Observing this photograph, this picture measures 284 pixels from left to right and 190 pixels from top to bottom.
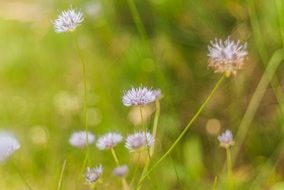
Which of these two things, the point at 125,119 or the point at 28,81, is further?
the point at 28,81

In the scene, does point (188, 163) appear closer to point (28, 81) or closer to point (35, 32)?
point (28, 81)

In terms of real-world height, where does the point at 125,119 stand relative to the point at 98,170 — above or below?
above

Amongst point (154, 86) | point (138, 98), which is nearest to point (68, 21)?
point (138, 98)

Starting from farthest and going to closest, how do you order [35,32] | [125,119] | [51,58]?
[35,32], [51,58], [125,119]

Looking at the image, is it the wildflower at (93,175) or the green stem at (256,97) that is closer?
the wildflower at (93,175)

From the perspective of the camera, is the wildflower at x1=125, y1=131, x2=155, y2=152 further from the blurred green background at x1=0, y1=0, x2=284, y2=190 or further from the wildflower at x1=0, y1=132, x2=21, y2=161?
the blurred green background at x1=0, y1=0, x2=284, y2=190

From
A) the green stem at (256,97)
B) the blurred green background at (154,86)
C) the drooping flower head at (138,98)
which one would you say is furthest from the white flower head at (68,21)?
the green stem at (256,97)

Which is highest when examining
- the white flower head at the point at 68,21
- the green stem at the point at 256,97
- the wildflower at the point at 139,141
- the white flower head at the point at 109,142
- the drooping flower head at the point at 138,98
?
the green stem at the point at 256,97

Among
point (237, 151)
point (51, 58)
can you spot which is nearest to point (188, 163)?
point (237, 151)

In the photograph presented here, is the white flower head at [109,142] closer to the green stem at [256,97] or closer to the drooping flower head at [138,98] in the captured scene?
the drooping flower head at [138,98]

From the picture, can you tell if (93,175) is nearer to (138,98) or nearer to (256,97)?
(138,98)
